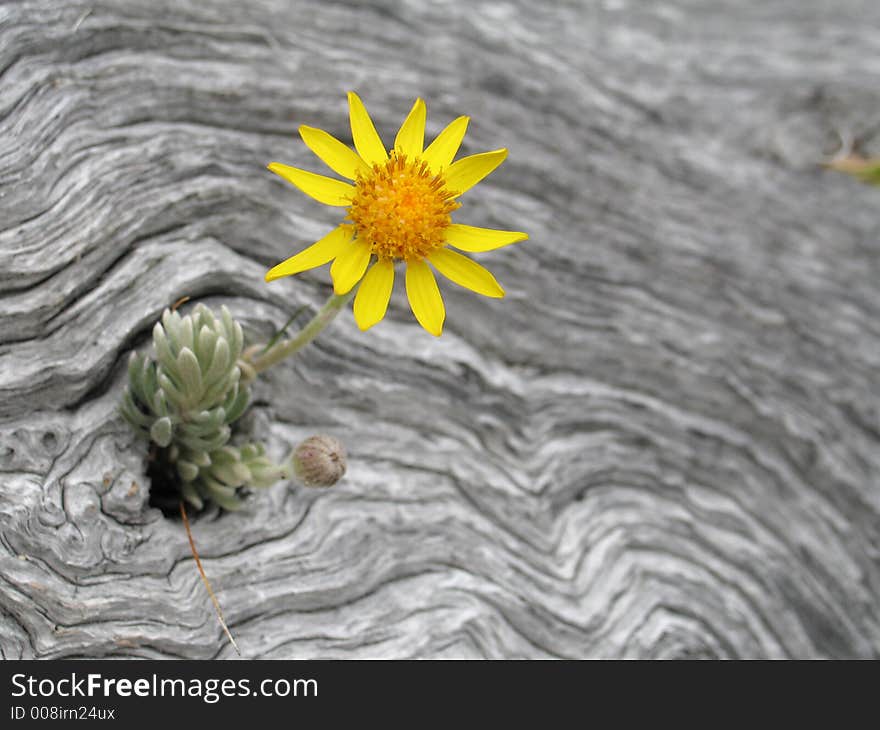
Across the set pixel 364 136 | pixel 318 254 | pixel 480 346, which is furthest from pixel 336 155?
pixel 480 346

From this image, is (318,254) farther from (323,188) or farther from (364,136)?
(364,136)

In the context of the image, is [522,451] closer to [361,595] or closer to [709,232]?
[361,595]

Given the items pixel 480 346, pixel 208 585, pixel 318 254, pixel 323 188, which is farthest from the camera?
pixel 480 346

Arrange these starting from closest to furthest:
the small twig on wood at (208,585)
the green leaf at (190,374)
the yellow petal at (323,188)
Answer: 1. the yellow petal at (323,188)
2. the green leaf at (190,374)
3. the small twig on wood at (208,585)

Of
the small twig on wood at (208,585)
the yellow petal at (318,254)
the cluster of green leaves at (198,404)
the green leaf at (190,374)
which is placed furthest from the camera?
the small twig on wood at (208,585)

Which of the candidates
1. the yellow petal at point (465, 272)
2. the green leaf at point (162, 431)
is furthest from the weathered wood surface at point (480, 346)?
the yellow petal at point (465, 272)

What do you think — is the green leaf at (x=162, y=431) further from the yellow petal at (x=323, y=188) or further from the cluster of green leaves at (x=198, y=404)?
the yellow petal at (x=323, y=188)

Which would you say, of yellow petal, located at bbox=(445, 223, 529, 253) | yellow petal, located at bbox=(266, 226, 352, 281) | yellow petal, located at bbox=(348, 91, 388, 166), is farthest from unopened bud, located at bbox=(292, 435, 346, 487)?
yellow petal, located at bbox=(348, 91, 388, 166)
